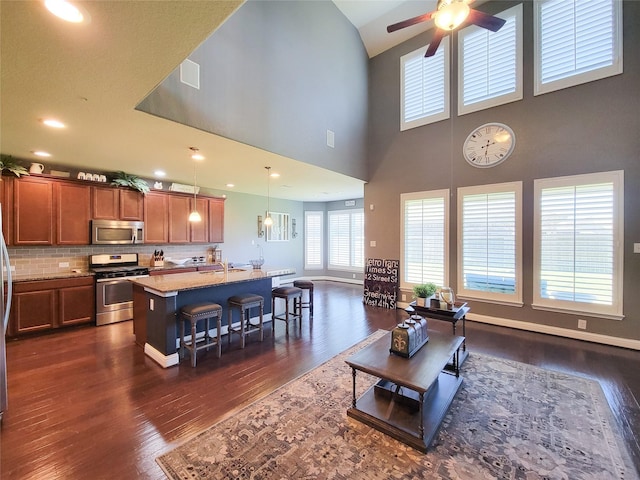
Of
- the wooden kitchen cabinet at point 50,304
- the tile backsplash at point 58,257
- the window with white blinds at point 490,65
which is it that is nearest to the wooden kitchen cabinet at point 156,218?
the tile backsplash at point 58,257

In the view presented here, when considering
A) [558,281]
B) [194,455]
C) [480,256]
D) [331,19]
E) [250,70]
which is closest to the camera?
[194,455]

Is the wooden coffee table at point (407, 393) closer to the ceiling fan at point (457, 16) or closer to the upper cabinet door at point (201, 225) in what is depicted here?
the ceiling fan at point (457, 16)

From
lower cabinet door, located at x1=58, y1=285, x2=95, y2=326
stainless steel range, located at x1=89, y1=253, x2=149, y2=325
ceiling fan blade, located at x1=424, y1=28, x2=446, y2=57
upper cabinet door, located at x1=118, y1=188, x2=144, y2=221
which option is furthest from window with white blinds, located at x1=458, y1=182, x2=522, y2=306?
lower cabinet door, located at x1=58, y1=285, x2=95, y2=326

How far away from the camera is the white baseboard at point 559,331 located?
373 cm

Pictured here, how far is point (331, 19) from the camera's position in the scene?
527cm

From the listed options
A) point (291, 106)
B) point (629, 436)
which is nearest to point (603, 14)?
point (291, 106)

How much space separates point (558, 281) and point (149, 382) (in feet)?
18.5

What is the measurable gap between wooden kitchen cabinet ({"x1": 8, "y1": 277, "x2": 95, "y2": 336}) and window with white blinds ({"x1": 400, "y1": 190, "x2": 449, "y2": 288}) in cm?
573

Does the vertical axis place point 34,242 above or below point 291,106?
below

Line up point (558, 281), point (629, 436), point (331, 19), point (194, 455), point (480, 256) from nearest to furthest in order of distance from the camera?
1. point (194, 455)
2. point (629, 436)
3. point (558, 281)
4. point (480, 256)
5. point (331, 19)

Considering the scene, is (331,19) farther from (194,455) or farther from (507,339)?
(194,455)

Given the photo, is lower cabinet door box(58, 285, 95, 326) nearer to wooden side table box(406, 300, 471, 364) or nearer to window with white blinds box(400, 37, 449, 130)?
wooden side table box(406, 300, 471, 364)

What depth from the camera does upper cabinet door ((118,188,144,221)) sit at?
5039mm

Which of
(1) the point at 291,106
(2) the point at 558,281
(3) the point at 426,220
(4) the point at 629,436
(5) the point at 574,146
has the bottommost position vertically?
(4) the point at 629,436
